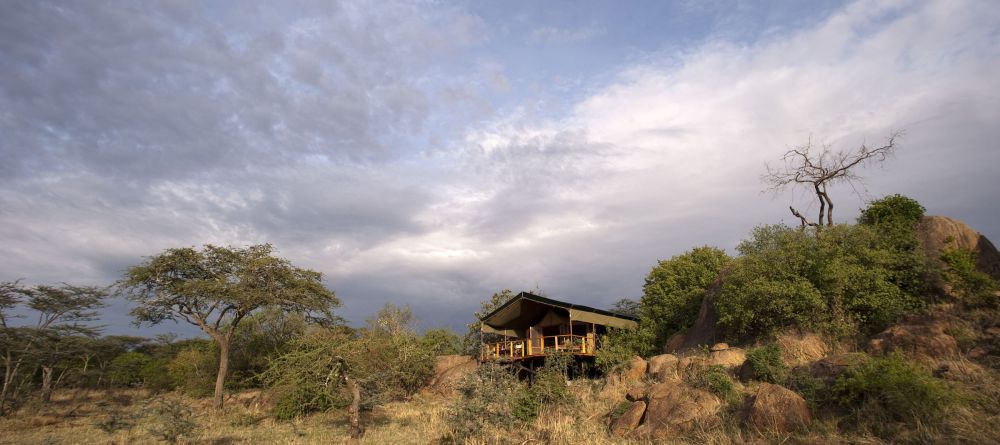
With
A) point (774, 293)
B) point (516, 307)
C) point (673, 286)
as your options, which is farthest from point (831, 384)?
point (516, 307)

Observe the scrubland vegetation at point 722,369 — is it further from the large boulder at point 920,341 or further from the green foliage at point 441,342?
the green foliage at point 441,342

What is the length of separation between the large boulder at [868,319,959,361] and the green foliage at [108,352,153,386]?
154ft

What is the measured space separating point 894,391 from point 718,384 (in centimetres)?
439

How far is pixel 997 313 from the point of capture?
13.5m

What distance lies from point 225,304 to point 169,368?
12838 mm

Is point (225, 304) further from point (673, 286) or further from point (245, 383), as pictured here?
point (673, 286)

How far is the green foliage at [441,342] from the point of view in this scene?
110ft

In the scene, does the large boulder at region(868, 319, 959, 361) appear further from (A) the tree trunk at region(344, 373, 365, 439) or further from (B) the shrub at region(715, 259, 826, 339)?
(A) the tree trunk at region(344, 373, 365, 439)

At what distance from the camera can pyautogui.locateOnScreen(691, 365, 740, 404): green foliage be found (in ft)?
43.4

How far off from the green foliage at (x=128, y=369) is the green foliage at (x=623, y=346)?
3663cm

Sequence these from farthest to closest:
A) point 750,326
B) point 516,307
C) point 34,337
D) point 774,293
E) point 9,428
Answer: point 516,307
point 34,337
point 9,428
point 750,326
point 774,293

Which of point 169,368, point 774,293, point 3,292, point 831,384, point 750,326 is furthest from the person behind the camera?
point 169,368

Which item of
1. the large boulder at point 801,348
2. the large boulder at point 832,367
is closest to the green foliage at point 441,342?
the large boulder at point 801,348

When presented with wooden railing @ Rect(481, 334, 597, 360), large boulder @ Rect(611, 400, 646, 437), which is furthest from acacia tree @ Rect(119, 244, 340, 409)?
large boulder @ Rect(611, 400, 646, 437)
